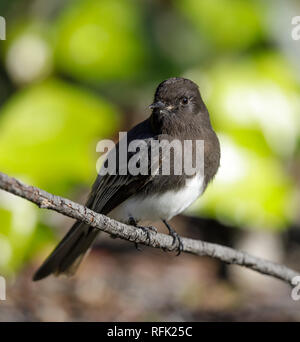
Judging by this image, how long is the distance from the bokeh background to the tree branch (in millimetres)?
499

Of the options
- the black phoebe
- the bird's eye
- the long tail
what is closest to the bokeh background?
the long tail

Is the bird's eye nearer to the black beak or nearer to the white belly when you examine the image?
the black beak

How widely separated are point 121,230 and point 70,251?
3.35 ft

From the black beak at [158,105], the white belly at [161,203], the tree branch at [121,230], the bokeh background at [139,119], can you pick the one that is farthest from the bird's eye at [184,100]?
the tree branch at [121,230]

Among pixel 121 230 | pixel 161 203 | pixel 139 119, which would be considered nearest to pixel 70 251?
pixel 161 203

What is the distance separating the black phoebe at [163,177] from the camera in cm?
279

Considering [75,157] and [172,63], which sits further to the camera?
[172,63]

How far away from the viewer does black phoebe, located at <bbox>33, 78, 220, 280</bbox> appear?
2789 millimetres

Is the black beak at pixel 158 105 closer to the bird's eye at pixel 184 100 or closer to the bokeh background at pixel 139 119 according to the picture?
the bird's eye at pixel 184 100

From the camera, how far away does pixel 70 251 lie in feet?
10.3

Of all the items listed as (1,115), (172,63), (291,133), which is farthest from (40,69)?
(291,133)
